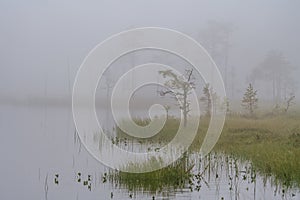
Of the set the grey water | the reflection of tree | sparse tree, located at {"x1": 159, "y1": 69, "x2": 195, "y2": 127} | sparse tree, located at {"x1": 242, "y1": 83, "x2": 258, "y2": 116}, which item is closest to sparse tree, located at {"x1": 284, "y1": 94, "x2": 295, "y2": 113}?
the reflection of tree

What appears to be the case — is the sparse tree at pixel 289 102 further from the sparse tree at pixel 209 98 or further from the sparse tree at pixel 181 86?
the sparse tree at pixel 181 86

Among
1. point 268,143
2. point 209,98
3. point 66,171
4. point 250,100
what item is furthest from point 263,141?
point 66,171

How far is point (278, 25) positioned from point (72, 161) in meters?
1.38

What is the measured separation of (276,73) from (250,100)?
0.21 m

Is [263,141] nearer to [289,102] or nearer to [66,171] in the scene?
[289,102]

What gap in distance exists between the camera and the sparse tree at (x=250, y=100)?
98.0 inches

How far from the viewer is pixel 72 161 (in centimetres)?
239

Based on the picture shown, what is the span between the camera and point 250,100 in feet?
8.23

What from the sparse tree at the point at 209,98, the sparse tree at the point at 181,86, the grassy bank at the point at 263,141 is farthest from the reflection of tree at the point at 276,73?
the sparse tree at the point at 181,86

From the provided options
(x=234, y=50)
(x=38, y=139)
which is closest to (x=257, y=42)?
(x=234, y=50)

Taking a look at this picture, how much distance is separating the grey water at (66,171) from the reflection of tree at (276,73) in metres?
0.44

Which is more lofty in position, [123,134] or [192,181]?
[123,134]

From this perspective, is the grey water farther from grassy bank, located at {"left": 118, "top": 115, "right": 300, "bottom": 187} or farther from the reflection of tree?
the reflection of tree

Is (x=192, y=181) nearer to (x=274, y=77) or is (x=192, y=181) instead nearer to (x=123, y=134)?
(x=123, y=134)
